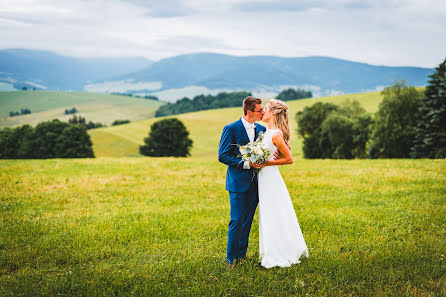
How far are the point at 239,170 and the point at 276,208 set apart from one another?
108 cm

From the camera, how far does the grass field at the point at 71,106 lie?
143 m

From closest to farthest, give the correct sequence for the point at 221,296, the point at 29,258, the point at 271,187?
the point at 221,296 → the point at 271,187 → the point at 29,258

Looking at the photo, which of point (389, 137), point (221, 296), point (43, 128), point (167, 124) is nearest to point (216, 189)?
point (221, 296)

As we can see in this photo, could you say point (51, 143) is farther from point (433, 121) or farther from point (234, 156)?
point (234, 156)

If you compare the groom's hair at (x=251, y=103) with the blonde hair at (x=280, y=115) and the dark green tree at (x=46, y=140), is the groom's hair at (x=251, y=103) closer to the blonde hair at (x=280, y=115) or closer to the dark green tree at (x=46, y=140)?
the blonde hair at (x=280, y=115)

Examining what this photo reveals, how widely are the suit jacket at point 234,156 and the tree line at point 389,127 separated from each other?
123ft

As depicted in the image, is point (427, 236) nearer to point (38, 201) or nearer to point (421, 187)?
point (421, 187)

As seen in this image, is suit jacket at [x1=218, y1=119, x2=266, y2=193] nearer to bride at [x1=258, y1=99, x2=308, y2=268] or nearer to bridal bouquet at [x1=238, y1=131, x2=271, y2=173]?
bridal bouquet at [x1=238, y1=131, x2=271, y2=173]

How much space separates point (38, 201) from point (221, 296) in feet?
31.5

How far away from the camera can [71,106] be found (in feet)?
554

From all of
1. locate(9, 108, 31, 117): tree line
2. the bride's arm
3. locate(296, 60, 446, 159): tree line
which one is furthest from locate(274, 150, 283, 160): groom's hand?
locate(9, 108, 31, 117): tree line

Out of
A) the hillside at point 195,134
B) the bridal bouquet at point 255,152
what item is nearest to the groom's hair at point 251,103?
the bridal bouquet at point 255,152

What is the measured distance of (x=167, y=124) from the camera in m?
66.4

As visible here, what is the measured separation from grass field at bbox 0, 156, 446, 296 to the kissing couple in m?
0.37
